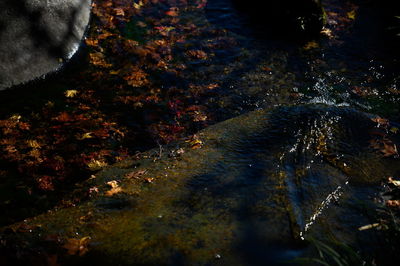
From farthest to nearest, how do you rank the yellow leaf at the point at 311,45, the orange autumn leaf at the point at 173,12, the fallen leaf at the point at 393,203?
the orange autumn leaf at the point at 173,12, the yellow leaf at the point at 311,45, the fallen leaf at the point at 393,203

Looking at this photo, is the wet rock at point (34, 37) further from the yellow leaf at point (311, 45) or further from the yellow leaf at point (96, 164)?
the yellow leaf at point (311, 45)

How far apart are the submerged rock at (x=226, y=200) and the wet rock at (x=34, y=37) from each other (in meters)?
3.26

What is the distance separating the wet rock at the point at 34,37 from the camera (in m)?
6.05

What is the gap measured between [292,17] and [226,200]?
7.14 metres

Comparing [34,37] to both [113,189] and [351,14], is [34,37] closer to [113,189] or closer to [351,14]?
[113,189]

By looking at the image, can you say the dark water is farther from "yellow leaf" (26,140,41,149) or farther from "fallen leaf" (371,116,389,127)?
"yellow leaf" (26,140,41,149)

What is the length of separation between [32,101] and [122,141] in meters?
1.92

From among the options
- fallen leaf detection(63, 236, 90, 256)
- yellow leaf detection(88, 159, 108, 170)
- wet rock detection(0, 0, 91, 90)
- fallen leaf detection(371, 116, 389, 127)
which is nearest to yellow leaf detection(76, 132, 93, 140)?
yellow leaf detection(88, 159, 108, 170)

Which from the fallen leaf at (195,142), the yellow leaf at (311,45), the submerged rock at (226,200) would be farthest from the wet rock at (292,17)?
the fallen leaf at (195,142)

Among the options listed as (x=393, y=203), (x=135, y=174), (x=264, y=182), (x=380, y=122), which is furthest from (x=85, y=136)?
(x=380, y=122)

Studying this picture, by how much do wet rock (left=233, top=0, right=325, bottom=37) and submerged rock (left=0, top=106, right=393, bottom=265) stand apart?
470 centimetres

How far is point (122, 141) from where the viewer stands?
18.3ft

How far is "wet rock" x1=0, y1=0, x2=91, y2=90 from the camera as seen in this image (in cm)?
605

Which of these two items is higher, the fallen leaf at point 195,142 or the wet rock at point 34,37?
the wet rock at point 34,37
